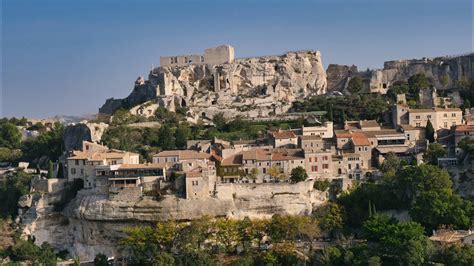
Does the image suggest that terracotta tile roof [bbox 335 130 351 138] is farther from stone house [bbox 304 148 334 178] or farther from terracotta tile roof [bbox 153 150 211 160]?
terracotta tile roof [bbox 153 150 211 160]

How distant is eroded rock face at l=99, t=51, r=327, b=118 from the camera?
69500 millimetres

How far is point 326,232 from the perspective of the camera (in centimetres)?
4612

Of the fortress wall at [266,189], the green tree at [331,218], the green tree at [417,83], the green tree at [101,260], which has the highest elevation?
the green tree at [417,83]

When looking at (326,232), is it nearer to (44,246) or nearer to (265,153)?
(265,153)

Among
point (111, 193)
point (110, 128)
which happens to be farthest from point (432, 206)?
point (110, 128)

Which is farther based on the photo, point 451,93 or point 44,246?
point 451,93

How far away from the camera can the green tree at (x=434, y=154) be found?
161ft

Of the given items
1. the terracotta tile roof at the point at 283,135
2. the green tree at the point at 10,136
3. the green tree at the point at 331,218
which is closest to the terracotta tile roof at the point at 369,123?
the terracotta tile roof at the point at 283,135

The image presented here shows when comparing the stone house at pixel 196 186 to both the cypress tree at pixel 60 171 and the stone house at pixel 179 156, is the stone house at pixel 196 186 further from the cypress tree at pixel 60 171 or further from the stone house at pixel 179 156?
the cypress tree at pixel 60 171

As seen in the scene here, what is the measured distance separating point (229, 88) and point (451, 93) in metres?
19.0

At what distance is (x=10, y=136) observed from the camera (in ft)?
218

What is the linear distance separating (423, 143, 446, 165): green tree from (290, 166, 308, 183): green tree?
733 centimetres

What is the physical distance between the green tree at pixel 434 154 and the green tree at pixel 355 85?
795 inches

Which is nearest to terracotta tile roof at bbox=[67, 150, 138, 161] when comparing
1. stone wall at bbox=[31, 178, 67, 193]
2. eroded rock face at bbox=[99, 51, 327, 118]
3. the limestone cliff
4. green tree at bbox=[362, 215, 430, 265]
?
stone wall at bbox=[31, 178, 67, 193]
